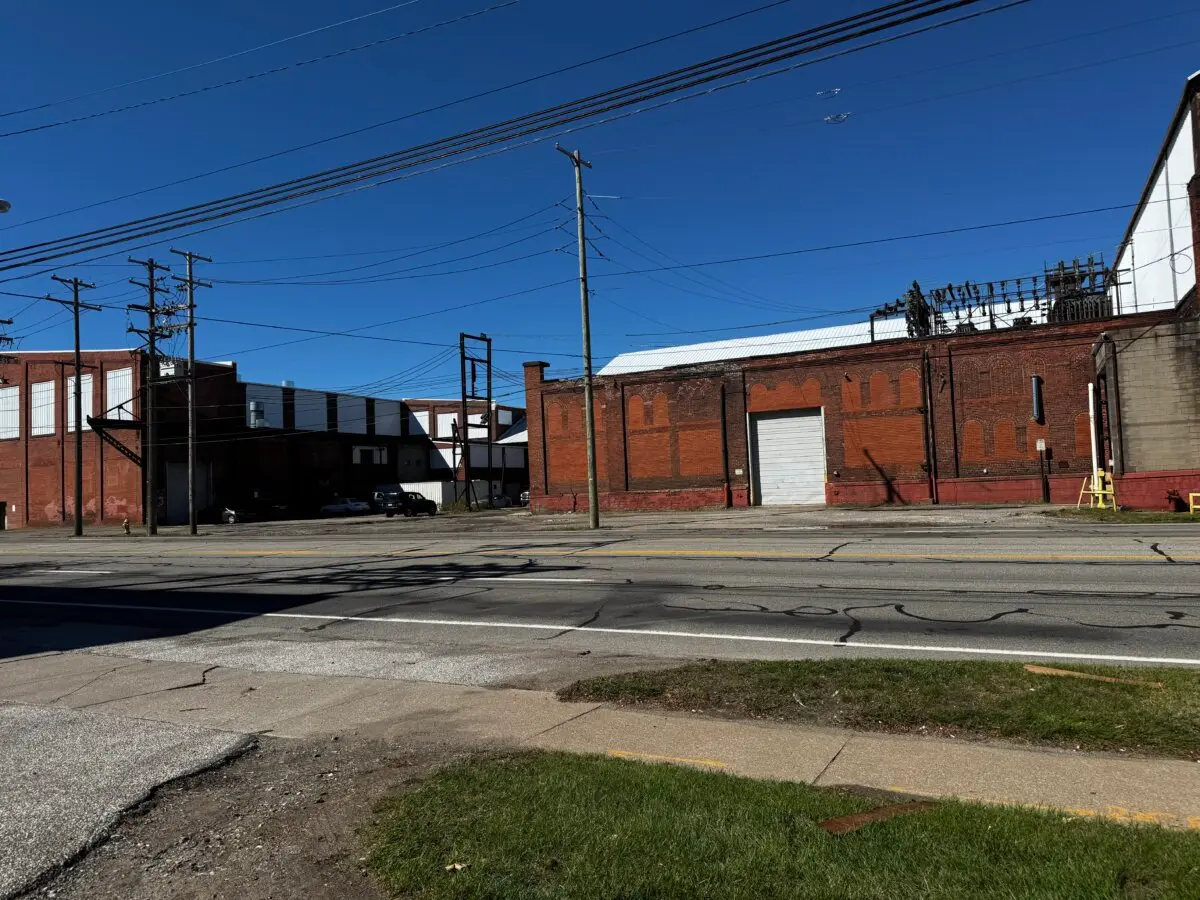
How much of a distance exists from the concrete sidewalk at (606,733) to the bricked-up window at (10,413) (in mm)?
66870

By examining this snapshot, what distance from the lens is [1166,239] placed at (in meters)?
35.4

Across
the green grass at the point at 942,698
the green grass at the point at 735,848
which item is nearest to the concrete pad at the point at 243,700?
the green grass at the point at 942,698

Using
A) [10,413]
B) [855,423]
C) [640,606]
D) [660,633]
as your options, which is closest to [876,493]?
[855,423]

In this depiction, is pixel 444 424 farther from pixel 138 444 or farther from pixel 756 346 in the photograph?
pixel 756 346

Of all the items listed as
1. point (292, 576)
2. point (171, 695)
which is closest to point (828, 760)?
point (171, 695)

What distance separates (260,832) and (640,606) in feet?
25.3

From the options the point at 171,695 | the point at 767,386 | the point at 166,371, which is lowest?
the point at 171,695

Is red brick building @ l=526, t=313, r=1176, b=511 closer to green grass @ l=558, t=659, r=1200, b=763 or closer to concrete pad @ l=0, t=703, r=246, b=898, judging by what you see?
green grass @ l=558, t=659, r=1200, b=763

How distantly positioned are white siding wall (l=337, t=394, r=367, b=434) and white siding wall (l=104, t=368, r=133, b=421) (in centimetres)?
1902

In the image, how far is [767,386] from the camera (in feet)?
140

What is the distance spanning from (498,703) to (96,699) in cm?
384

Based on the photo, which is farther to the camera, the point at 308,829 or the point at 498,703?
the point at 498,703

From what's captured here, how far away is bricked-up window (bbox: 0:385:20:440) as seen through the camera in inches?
2539

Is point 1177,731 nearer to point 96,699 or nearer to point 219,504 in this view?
point 96,699
